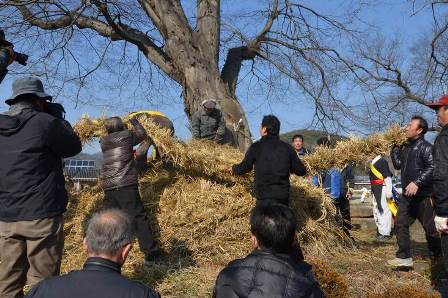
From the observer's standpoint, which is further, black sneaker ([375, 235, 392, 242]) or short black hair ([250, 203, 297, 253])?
black sneaker ([375, 235, 392, 242])

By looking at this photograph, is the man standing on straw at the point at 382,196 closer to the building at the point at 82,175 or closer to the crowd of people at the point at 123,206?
the crowd of people at the point at 123,206

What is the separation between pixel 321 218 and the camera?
314 inches

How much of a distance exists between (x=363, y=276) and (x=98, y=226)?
4461 millimetres

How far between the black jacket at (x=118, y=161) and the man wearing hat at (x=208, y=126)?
2.30 meters

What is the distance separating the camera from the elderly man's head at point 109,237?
2.54 m

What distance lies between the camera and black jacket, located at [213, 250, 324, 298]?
2.82 meters

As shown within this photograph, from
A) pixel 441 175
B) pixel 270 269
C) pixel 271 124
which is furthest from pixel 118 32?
pixel 270 269

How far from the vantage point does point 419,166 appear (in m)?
6.57

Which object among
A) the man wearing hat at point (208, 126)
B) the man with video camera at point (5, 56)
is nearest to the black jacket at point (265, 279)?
the man with video camera at point (5, 56)

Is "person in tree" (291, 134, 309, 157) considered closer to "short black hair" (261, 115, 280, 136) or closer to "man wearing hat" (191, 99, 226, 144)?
"man wearing hat" (191, 99, 226, 144)

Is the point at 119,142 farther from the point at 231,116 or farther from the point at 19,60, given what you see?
the point at 231,116

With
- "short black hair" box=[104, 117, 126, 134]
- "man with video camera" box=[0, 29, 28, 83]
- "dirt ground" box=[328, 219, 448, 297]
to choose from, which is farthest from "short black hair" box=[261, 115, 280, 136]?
"man with video camera" box=[0, 29, 28, 83]

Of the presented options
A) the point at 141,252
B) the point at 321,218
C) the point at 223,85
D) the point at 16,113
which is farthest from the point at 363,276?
the point at 223,85

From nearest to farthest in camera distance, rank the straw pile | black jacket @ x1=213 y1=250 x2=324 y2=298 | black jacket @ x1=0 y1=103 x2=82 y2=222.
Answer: black jacket @ x1=213 y1=250 x2=324 y2=298 < black jacket @ x1=0 y1=103 x2=82 y2=222 < the straw pile
